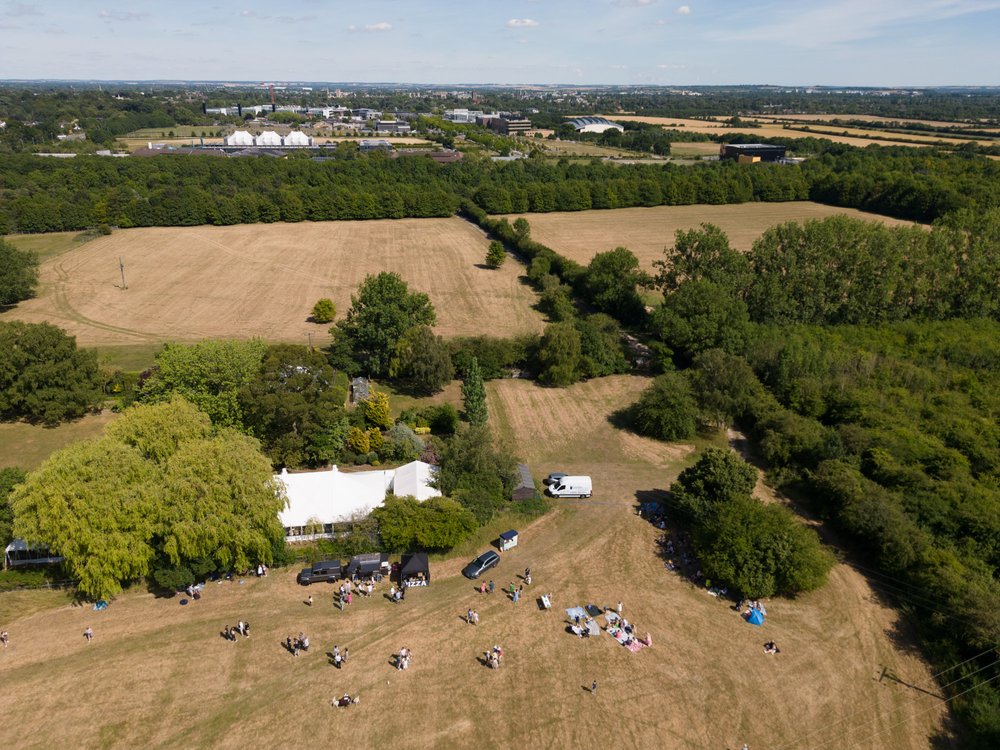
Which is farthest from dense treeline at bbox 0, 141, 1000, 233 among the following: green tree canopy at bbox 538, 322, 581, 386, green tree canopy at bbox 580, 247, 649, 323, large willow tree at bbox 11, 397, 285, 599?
large willow tree at bbox 11, 397, 285, 599

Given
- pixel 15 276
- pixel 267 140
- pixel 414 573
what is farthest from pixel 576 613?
pixel 267 140

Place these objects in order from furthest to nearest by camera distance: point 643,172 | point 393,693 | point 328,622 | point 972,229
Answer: point 643,172, point 972,229, point 328,622, point 393,693

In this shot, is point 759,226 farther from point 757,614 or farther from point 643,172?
point 757,614

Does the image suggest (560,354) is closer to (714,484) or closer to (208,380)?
(714,484)

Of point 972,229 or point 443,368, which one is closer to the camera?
point 443,368

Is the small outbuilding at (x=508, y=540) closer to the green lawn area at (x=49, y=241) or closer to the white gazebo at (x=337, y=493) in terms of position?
the white gazebo at (x=337, y=493)

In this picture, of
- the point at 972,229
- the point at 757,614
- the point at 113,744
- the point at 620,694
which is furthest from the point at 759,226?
the point at 113,744

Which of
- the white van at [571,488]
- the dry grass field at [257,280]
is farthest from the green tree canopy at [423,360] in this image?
the white van at [571,488]

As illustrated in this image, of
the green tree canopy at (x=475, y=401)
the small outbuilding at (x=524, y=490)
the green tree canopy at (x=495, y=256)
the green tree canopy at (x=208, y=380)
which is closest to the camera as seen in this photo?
the small outbuilding at (x=524, y=490)

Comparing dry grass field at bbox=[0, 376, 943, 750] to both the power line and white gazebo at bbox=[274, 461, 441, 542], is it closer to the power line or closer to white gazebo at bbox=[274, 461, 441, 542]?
the power line
